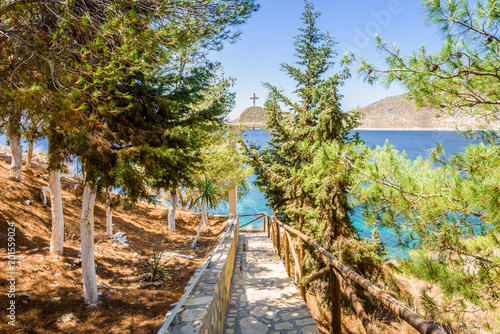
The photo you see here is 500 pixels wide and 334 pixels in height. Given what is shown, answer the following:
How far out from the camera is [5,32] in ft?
7.41

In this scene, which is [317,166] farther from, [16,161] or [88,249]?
[16,161]

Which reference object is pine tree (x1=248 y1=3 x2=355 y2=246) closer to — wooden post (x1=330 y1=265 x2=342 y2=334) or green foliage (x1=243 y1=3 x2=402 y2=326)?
green foliage (x1=243 y1=3 x2=402 y2=326)

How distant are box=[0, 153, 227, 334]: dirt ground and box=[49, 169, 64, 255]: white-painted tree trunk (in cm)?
17

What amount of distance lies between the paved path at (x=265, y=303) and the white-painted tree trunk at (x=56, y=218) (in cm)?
328

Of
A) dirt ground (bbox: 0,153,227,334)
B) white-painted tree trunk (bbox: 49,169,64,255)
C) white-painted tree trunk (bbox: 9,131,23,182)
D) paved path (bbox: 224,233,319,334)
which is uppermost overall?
white-painted tree trunk (bbox: 9,131,23,182)

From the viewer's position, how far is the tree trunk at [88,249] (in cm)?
344

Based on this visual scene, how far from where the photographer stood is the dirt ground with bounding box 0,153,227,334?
9.29ft

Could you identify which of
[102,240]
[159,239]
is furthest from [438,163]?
[159,239]

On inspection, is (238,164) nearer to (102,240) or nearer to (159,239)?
(159,239)

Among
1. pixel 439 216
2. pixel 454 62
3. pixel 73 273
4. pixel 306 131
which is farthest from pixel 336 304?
pixel 306 131

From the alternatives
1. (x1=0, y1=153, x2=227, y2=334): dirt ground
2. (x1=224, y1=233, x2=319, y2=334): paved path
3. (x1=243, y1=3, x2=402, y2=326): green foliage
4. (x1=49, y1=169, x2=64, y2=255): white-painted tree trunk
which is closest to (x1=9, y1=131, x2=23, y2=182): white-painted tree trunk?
(x1=0, y1=153, x2=227, y2=334): dirt ground

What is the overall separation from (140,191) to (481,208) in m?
3.50

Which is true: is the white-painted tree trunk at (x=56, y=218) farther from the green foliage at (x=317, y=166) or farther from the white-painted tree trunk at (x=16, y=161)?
the green foliage at (x=317, y=166)

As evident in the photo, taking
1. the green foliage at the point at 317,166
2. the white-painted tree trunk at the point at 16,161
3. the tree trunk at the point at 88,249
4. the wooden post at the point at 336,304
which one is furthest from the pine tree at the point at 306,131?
the white-painted tree trunk at the point at 16,161
